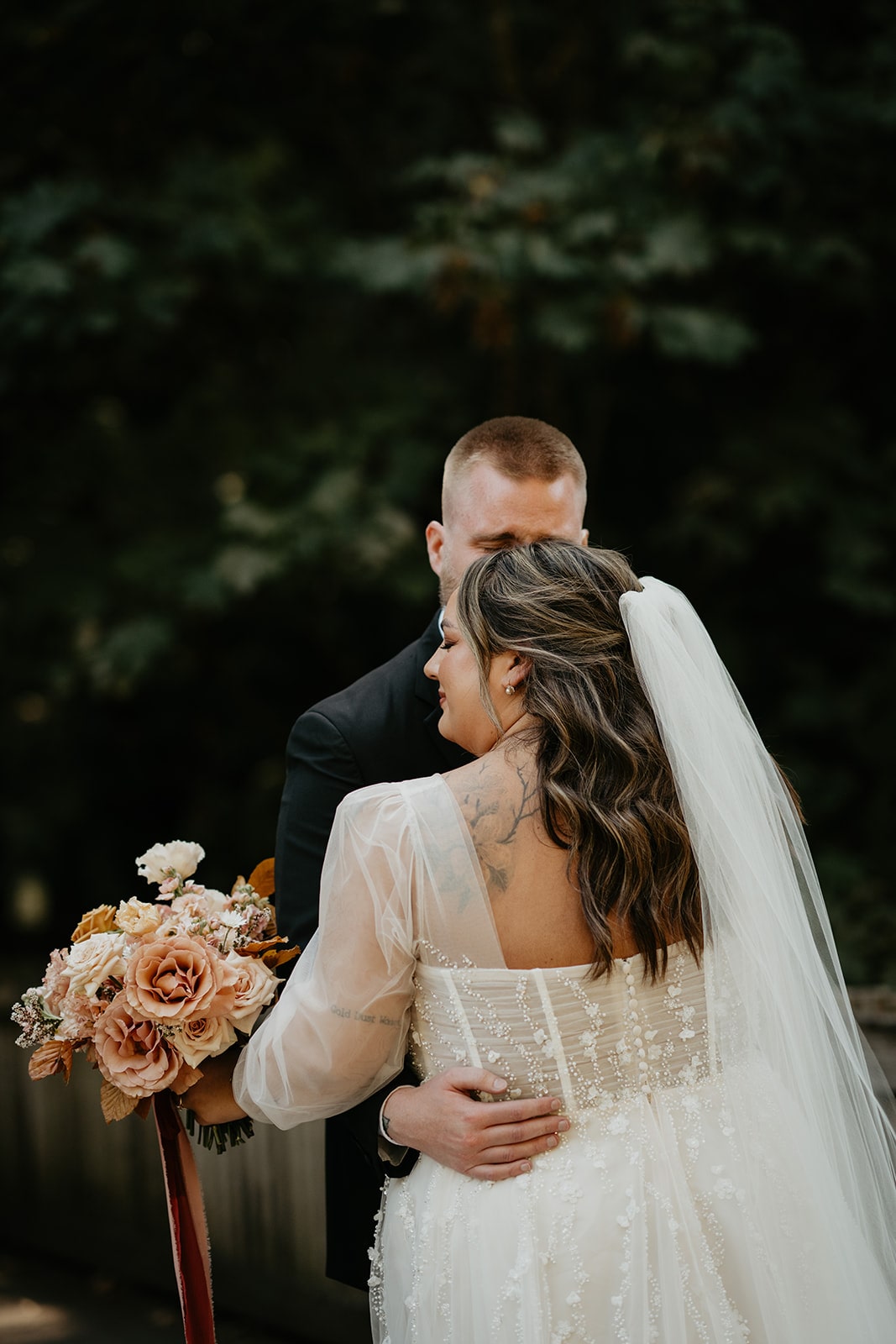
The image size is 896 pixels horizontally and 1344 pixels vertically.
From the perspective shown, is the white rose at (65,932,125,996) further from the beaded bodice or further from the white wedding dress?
the beaded bodice

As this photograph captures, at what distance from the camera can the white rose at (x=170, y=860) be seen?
2.36 meters

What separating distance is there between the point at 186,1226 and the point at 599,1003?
1011 mm

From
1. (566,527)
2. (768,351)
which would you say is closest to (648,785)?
(566,527)

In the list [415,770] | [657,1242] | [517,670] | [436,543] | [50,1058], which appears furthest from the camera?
[436,543]

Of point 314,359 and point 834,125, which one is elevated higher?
point 834,125

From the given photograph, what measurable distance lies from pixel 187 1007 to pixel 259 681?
4833mm

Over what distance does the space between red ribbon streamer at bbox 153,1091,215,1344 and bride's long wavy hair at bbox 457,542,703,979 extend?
97 cm

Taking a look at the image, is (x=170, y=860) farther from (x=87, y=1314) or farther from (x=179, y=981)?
(x=87, y=1314)

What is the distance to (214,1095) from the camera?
2.26 metres

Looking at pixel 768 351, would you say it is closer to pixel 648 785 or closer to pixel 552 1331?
pixel 648 785

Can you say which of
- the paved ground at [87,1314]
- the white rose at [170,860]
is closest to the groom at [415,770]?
the white rose at [170,860]

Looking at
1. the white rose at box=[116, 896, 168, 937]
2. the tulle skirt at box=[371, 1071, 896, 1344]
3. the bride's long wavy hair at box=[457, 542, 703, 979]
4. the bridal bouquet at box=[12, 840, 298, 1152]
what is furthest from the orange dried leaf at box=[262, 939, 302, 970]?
the bride's long wavy hair at box=[457, 542, 703, 979]

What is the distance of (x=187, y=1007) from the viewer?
2.09 m

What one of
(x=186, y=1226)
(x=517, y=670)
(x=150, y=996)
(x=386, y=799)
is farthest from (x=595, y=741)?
(x=186, y=1226)
